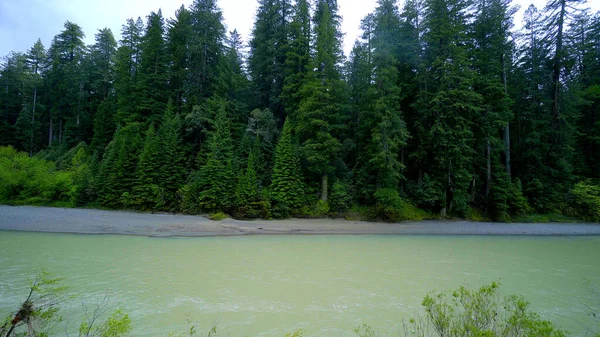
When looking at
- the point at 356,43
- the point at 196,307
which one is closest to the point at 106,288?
the point at 196,307

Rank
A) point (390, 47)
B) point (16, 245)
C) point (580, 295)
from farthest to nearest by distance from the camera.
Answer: point (390, 47) < point (16, 245) < point (580, 295)

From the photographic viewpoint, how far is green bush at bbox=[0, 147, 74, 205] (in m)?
18.3

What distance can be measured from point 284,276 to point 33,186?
75.0 feet

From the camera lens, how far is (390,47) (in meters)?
18.3

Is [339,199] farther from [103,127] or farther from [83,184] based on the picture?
[103,127]

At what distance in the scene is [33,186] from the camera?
61.6ft

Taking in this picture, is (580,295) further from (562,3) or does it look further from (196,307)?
(562,3)

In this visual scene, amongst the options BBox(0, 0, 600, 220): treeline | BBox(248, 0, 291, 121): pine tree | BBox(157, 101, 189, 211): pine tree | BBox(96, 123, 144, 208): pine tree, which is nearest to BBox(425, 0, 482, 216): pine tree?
→ BBox(0, 0, 600, 220): treeline

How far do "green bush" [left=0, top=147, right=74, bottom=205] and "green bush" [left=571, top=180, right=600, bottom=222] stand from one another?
38.8 metres

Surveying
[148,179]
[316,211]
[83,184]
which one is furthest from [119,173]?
[316,211]

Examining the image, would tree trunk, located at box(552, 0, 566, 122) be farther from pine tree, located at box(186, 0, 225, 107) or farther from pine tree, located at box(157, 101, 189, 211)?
pine tree, located at box(157, 101, 189, 211)

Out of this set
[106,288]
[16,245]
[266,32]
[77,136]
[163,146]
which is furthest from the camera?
[77,136]

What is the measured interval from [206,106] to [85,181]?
11.0m

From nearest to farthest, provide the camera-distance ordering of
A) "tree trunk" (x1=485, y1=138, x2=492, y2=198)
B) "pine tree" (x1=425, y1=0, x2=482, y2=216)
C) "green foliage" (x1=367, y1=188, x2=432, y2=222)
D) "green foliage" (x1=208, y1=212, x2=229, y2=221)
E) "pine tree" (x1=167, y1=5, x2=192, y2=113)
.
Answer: "green foliage" (x1=208, y1=212, x2=229, y2=221) < "green foliage" (x1=367, y1=188, x2=432, y2=222) < "pine tree" (x1=425, y1=0, x2=482, y2=216) < "tree trunk" (x1=485, y1=138, x2=492, y2=198) < "pine tree" (x1=167, y1=5, x2=192, y2=113)
